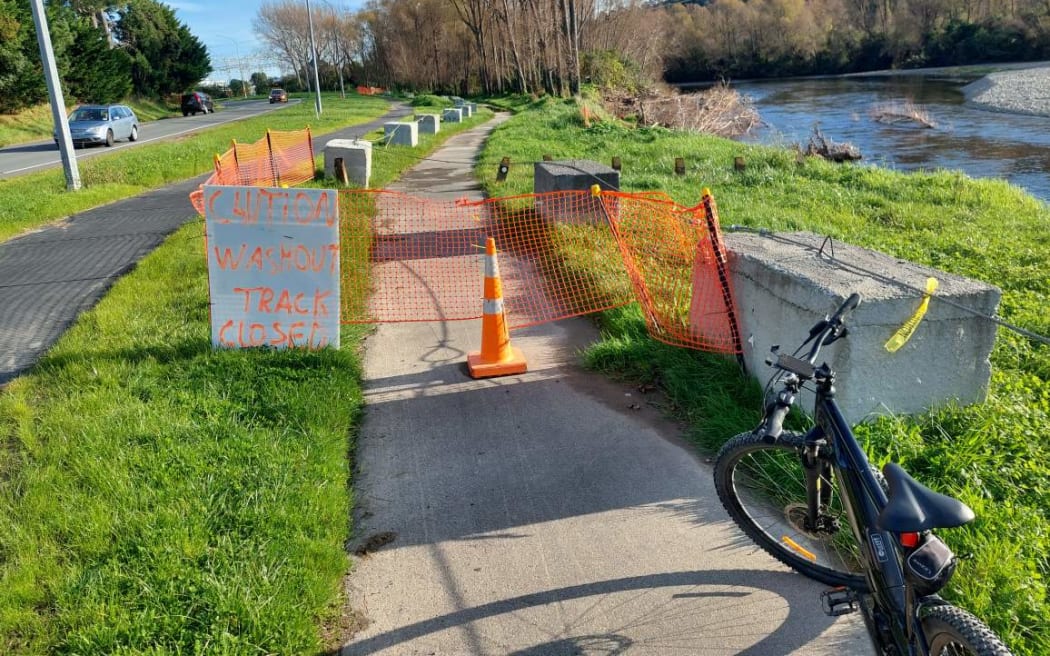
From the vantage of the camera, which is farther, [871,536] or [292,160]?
[292,160]

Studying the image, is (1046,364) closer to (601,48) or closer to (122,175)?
Answer: (122,175)

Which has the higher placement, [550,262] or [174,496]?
[550,262]

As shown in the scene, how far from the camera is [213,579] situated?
124 inches

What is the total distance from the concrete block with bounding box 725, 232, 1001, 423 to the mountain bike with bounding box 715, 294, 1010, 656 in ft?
2.02

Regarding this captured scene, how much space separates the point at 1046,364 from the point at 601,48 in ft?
176

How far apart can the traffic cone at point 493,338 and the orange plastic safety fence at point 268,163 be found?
8.05 meters

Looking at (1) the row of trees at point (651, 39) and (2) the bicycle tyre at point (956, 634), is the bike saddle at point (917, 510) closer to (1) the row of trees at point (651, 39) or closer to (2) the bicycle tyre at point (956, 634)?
(2) the bicycle tyre at point (956, 634)

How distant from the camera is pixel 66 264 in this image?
9.02 m

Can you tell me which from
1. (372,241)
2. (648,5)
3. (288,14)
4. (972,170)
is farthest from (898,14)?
(372,241)

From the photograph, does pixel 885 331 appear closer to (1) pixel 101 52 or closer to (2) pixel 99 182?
(2) pixel 99 182

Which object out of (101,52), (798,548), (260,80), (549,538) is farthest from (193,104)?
(260,80)

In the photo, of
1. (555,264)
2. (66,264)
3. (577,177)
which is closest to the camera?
(555,264)

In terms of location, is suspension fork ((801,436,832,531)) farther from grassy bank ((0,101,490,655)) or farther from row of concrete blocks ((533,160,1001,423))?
grassy bank ((0,101,490,655))

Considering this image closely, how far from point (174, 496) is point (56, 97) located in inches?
519
